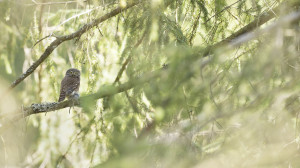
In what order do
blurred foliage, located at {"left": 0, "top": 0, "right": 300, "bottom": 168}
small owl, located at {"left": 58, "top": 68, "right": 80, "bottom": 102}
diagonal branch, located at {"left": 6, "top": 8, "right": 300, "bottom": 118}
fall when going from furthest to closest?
small owl, located at {"left": 58, "top": 68, "right": 80, "bottom": 102}, blurred foliage, located at {"left": 0, "top": 0, "right": 300, "bottom": 168}, diagonal branch, located at {"left": 6, "top": 8, "right": 300, "bottom": 118}

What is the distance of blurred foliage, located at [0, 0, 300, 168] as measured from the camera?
182 centimetres

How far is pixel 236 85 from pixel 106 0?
163 cm

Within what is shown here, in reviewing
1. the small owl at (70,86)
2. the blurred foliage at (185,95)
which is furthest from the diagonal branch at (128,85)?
the small owl at (70,86)

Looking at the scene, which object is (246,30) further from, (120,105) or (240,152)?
(120,105)

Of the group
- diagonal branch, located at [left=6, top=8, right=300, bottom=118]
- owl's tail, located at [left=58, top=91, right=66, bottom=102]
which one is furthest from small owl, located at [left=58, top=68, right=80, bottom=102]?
diagonal branch, located at [left=6, top=8, right=300, bottom=118]

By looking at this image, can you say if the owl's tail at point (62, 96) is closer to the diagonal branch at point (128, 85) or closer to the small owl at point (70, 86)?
the small owl at point (70, 86)

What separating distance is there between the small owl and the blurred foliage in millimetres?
90

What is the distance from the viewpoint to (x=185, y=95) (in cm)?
194

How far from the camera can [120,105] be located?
210 centimetres

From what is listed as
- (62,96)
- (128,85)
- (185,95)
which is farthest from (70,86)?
(185,95)

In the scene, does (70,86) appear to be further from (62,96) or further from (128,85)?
(128,85)

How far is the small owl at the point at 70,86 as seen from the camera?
3818 mm

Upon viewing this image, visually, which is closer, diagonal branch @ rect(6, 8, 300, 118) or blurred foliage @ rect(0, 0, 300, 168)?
diagonal branch @ rect(6, 8, 300, 118)

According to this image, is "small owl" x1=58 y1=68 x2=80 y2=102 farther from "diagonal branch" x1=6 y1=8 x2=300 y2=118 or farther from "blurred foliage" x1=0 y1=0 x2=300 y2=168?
"diagonal branch" x1=6 y1=8 x2=300 y2=118
